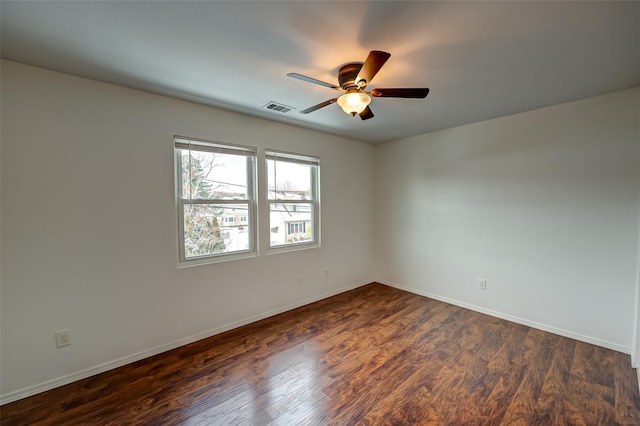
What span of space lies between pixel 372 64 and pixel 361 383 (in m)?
2.23

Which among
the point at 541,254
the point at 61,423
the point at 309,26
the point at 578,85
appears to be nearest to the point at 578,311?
the point at 541,254

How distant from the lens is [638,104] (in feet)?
7.48

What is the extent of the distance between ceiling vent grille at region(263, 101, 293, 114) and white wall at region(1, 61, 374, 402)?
1.19 feet

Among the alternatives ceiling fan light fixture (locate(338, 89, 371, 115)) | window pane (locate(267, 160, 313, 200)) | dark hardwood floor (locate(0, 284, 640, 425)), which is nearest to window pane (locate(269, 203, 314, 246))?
window pane (locate(267, 160, 313, 200))

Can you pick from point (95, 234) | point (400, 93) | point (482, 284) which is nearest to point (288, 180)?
point (400, 93)

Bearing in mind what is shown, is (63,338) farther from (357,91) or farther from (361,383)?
(357,91)

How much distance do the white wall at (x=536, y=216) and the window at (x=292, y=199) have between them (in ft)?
4.83

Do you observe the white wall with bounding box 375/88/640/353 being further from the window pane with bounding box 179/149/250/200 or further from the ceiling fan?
the window pane with bounding box 179/149/250/200

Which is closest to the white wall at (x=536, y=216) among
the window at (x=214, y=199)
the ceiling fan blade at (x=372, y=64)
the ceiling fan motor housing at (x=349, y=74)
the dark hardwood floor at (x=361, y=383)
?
the dark hardwood floor at (x=361, y=383)

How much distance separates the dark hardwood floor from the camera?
1.69 m

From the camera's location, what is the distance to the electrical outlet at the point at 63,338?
77.6 inches

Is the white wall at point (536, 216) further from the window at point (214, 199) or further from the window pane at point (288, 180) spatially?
the window at point (214, 199)

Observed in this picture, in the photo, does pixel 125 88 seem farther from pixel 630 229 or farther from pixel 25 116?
pixel 630 229

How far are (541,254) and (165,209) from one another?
3.91 metres
